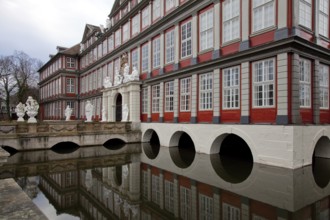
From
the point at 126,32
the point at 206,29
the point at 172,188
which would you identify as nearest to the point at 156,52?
the point at 206,29

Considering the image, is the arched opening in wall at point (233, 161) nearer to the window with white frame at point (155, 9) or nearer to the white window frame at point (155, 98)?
the white window frame at point (155, 98)

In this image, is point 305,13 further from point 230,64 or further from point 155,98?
point 155,98

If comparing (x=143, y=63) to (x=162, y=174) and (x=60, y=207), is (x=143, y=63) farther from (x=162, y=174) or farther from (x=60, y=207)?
(x=60, y=207)

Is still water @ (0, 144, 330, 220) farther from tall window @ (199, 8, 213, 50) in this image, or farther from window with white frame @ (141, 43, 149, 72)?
window with white frame @ (141, 43, 149, 72)

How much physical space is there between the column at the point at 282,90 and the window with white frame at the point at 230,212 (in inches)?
227

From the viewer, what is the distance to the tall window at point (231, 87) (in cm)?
1440

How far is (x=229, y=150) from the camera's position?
1789cm

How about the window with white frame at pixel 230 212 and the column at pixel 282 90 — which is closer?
the window with white frame at pixel 230 212

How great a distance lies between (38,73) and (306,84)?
58003mm

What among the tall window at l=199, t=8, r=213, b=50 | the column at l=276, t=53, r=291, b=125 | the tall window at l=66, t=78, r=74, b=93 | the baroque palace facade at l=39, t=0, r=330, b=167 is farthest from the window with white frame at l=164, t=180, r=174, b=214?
the tall window at l=66, t=78, r=74, b=93

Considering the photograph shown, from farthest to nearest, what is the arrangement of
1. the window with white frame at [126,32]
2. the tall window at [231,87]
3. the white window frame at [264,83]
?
the window with white frame at [126,32] → the tall window at [231,87] → the white window frame at [264,83]

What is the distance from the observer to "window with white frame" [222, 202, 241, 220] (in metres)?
6.76

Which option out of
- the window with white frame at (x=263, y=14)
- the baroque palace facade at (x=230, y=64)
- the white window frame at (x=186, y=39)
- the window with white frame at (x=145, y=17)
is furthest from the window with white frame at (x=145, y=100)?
the window with white frame at (x=263, y=14)

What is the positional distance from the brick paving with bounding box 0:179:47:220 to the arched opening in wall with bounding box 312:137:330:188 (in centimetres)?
899
